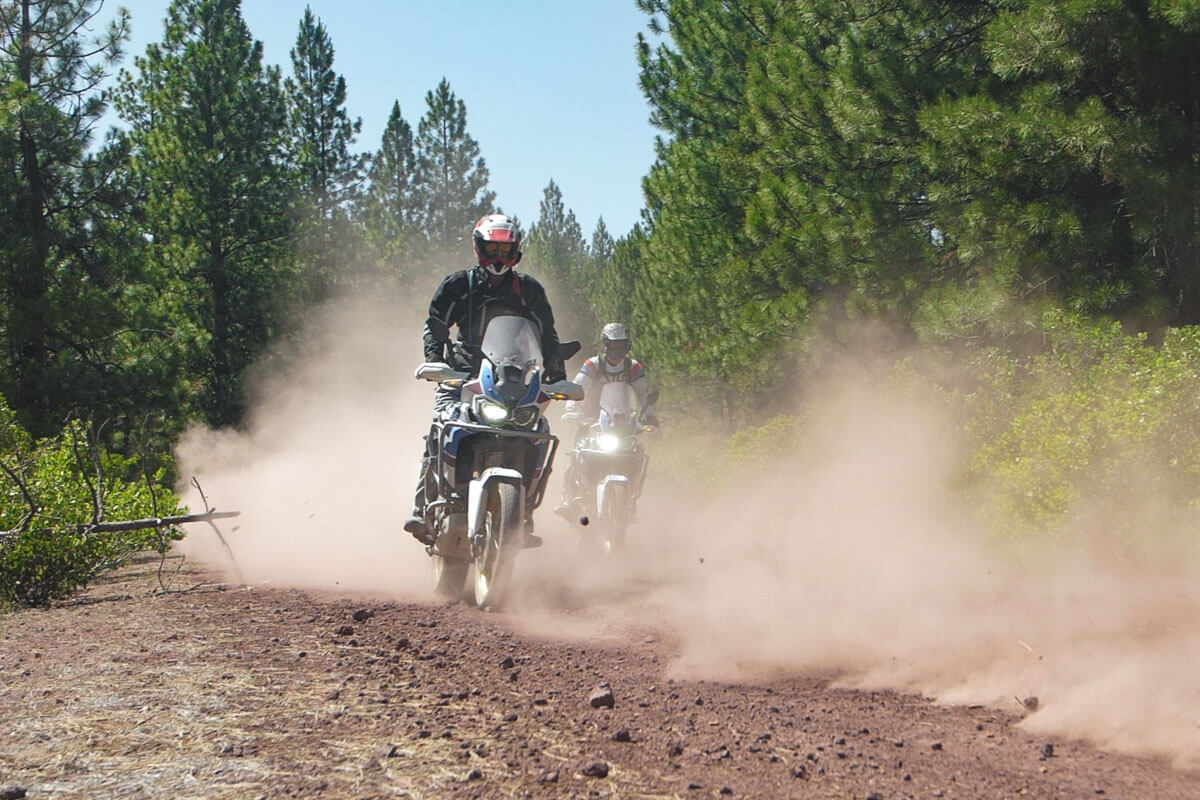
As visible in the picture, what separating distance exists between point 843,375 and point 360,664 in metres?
10.4

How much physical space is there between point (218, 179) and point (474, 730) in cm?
3174

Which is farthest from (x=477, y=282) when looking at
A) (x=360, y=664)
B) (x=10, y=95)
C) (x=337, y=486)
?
(x=10, y=95)

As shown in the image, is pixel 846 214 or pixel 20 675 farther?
pixel 846 214

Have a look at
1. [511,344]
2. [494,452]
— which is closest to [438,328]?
[511,344]

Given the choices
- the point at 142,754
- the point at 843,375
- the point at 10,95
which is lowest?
the point at 142,754

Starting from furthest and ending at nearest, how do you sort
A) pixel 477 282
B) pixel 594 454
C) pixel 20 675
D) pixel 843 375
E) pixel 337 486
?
1. pixel 337 486
2. pixel 843 375
3. pixel 594 454
4. pixel 477 282
5. pixel 20 675

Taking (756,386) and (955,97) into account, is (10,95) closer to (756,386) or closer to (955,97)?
(756,386)

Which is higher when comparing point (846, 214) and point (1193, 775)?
point (846, 214)

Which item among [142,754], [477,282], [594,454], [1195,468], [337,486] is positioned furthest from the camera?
[337,486]

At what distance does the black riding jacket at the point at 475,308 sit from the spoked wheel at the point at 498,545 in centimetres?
132

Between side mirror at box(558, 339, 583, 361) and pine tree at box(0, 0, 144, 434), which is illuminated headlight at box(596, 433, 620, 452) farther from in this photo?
pine tree at box(0, 0, 144, 434)

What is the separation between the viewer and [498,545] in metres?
7.93

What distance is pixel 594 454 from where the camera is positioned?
12.4 meters

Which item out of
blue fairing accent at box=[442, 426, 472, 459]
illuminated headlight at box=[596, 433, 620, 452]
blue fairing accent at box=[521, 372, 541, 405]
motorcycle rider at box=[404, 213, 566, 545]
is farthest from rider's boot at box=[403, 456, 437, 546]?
illuminated headlight at box=[596, 433, 620, 452]
